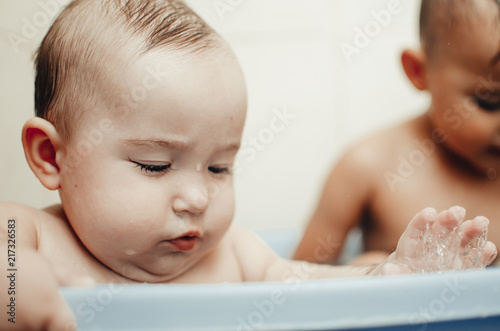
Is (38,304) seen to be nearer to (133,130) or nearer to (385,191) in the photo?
(133,130)

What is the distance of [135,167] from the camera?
1.86ft

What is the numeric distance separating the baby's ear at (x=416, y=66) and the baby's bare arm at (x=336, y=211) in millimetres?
165

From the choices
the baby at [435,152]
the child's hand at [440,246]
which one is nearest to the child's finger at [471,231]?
the child's hand at [440,246]

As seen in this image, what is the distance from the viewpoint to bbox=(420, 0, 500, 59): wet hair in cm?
69

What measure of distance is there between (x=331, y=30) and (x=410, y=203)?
1.64 ft

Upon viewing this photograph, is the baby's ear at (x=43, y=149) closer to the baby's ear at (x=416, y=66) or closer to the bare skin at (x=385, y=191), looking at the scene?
the bare skin at (x=385, y=191)

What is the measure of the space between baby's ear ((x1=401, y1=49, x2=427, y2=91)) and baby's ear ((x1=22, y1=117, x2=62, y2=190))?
1.94 ft

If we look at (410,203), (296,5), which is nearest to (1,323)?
(410,203)

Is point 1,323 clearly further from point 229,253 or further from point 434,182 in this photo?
point 434,182

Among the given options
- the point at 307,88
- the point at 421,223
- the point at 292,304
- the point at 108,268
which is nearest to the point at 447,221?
the point at 421,223

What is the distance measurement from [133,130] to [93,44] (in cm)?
11

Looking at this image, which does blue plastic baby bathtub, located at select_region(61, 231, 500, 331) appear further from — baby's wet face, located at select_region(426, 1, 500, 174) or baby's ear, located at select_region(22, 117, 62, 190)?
baby's wet face, located at select_region(426, 1, 500, 174)

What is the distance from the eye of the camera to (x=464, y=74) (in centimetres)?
72

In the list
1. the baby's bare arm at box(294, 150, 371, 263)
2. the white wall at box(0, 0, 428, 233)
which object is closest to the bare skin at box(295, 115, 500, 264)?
the baby's bare arm at box(294, 150, 371, 263)
